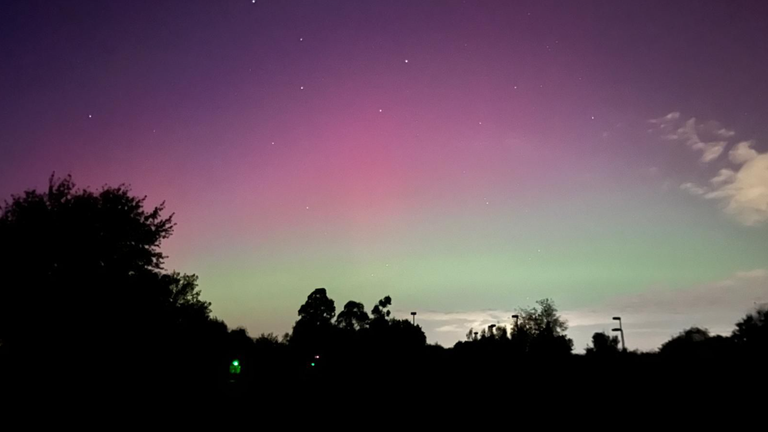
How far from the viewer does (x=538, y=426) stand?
54.4 feet

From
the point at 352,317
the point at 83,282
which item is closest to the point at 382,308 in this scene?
the point at 352,317

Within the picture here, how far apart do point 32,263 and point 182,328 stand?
49.6 ft

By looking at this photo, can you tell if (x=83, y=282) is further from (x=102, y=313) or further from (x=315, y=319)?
(x=315, y=319)

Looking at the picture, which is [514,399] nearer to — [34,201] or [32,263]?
[32,263]

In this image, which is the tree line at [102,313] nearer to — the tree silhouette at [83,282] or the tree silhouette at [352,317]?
the tree silhouette at [83,282]

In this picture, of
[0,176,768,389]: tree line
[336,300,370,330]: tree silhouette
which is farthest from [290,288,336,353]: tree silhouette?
[0,176,768,389]: tree line

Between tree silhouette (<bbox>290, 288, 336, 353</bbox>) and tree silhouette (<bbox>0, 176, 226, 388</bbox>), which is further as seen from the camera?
tree silhouette (<bbox>290, 288, 336, 353</bbox>)

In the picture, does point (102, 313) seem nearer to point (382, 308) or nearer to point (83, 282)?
point (83, 282)

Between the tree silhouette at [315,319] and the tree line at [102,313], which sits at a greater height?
the tree silhouette at [315,319]

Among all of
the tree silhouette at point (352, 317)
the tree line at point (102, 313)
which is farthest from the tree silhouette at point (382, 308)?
the tree line at point (102, 313)

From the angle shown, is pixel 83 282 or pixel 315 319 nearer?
pixel 83 282

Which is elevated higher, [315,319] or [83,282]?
[315,319]

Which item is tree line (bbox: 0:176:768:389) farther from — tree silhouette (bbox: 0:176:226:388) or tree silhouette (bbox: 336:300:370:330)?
tree silhouette (bbox: 336:300:370:330)

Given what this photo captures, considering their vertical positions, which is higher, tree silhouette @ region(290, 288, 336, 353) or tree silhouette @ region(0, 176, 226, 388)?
tree silhouette @ region(290, 288, 336, 353)
